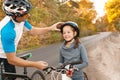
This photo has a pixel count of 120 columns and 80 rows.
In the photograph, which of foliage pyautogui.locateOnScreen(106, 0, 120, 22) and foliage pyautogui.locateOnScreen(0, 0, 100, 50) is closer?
foliage pyautogui.locateOnScreen(0, 0, 100, 50)

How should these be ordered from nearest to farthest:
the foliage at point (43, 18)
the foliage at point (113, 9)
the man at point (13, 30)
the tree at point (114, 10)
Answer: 1. the man at point (13, 30)
2. the foliage at point (43, 18)
3. the foliage at point (113, 9)
4. the tree at point (114, 10)

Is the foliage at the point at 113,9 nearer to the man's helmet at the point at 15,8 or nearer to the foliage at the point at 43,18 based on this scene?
the foliage at the point at 43,18

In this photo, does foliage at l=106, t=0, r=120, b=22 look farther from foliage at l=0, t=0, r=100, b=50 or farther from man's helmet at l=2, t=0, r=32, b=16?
man's helmet at l=2, t=0, r=32, b=16

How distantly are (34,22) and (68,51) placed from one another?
25.9m

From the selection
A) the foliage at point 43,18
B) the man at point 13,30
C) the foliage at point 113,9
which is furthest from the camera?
the foliage at point 113,9

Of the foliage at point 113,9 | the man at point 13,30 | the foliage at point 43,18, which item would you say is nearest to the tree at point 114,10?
the foliage at point 113,9

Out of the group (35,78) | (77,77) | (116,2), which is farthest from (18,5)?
(116,2)

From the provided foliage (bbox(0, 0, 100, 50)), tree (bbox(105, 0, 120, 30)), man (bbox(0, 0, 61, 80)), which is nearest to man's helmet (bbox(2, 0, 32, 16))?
man (bbox(0, 0, 61, 80))

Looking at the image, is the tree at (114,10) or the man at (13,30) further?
the tree at (114,10)

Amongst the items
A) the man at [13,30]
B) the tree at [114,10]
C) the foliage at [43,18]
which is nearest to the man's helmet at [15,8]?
the man at [13,30]

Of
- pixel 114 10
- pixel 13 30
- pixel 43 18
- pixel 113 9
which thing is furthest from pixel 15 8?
pixel 113 9

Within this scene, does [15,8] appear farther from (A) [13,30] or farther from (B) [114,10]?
(B) [114,10]

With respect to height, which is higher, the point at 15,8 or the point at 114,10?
the point at 114,10

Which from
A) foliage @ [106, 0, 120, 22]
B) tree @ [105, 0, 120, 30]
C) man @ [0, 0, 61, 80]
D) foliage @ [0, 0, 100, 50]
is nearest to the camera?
man @ [0, 0, 61, 80]
